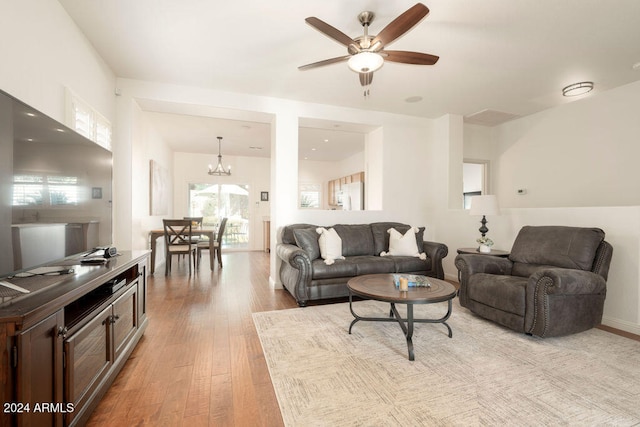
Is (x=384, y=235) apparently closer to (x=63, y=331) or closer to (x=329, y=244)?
(x=329, y=244)

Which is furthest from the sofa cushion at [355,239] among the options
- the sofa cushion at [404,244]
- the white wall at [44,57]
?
the white wall at [44,57]

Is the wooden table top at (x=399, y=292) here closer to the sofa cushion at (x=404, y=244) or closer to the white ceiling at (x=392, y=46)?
the sofa cushion at (x=404, y=244)

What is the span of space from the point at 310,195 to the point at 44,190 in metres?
7.88

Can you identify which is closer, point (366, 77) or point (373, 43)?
point (373, 43)

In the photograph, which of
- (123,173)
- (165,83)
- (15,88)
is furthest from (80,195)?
(165,83)

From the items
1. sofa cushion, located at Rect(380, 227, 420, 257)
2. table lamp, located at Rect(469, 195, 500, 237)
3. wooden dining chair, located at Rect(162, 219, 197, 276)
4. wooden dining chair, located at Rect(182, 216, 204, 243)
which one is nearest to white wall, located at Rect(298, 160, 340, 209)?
wooden dining chair, located at Rect(182, 216, 204, 243)

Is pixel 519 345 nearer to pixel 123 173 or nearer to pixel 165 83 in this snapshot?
pixel 123 173

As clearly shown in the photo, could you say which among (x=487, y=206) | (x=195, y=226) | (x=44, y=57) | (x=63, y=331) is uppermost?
(x=44, y=57)

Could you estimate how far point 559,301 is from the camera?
236 cm

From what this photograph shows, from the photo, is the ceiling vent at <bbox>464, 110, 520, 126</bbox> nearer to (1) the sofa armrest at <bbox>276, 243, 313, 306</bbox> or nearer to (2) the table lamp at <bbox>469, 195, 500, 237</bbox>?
(2) the table lamp at <bbox>469, 195, 500, 237</bbox>

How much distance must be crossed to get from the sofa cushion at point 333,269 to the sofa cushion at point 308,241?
180mm

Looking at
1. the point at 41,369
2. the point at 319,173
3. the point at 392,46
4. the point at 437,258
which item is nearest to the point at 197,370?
the point at 41,369

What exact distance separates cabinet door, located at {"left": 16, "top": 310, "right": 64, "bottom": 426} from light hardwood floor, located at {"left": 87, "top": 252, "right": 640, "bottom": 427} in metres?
0.46

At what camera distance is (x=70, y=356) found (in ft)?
4.19
